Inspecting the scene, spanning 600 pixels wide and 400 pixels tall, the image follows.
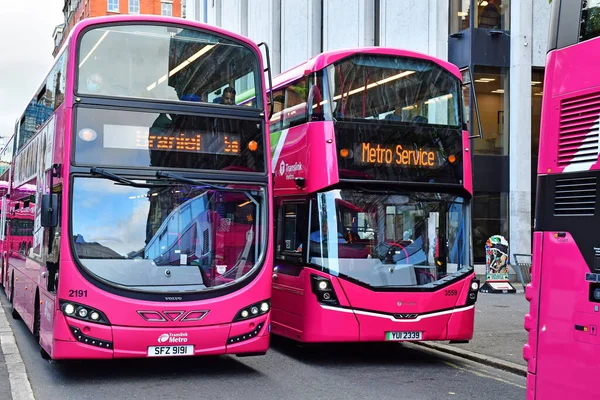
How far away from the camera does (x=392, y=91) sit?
Answer: 39.1ft

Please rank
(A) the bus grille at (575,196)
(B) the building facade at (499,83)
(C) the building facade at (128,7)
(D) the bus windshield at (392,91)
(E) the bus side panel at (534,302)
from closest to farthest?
(A) the bus grille at (575,196) < (E) the bus side panel at (534,302) < (D) the bus windshield at (392,91) < (B) the building facade at (499,83) < (C) the building facade at (128,7)

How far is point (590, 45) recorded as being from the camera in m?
6.25

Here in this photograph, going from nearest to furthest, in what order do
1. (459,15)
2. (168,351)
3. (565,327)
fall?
(565,327), (168,351), (459,15)

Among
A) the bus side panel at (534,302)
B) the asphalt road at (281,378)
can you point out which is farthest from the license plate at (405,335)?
the bus side panel at (534,302)

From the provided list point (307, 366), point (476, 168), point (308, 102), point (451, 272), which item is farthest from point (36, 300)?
point (476, 168)

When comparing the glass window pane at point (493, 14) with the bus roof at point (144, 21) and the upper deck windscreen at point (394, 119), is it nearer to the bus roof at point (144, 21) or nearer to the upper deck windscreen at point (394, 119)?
the upper deck windscreen at point (394, 119)

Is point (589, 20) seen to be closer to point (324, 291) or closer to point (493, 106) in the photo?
point (324, 291)

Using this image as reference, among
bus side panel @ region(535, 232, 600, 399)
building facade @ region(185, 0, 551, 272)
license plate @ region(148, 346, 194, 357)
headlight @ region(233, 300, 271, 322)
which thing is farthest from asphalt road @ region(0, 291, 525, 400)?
building facade @ region(185, 0, 551, 272)

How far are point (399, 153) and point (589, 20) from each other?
5392 mm

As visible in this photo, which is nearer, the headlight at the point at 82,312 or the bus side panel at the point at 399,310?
the headlight at the point at 82,312

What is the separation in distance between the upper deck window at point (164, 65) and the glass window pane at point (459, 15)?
16567 millimetres

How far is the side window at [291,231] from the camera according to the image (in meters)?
11.8

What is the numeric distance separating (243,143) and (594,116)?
5168 mm

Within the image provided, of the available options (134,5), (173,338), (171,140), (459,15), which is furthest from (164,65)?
(134,5)
